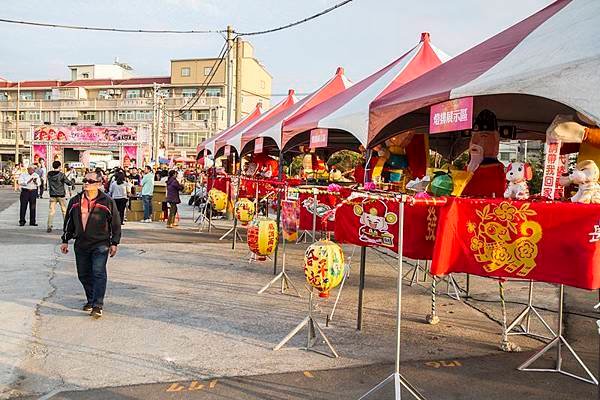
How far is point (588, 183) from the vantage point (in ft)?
14.2

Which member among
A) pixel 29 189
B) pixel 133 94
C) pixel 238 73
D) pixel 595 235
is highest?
pixel 133 94

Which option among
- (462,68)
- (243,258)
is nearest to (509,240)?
(462,68)

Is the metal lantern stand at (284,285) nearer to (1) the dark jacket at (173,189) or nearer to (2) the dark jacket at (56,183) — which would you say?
(2) the dark jacket at (56,183)

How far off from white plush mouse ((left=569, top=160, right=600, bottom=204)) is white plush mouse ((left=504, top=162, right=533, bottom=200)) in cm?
59

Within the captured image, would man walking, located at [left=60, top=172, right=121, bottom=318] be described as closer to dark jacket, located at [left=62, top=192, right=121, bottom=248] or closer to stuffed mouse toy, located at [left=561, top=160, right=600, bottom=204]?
dark jacket, located at [left=62, top=192, right=121, bottom=248]

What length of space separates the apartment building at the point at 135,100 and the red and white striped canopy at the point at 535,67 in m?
58.1

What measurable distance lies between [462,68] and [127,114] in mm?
67762

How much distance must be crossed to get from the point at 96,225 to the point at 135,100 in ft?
213

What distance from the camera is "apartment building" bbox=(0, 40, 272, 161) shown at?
65.1 meters

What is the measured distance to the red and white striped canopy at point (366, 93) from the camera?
22.1 feet

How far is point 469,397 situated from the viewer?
4.51 m

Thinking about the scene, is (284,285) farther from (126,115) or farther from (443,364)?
(126,115)

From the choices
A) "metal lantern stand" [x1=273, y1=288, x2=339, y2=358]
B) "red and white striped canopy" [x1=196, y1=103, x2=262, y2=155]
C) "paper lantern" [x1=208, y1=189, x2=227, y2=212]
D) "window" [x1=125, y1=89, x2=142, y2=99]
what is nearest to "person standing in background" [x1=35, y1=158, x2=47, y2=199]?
"red and white striped canopy" [x1=196, y1=103, x2=262, y2=155]

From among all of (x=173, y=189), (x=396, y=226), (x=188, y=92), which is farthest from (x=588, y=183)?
(x=188, y=92)
